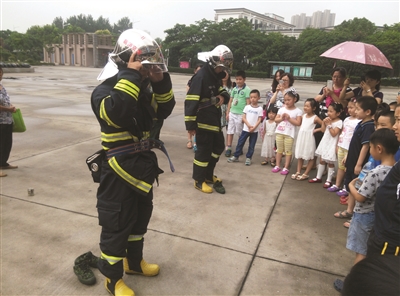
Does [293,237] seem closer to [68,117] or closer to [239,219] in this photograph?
[239,219]

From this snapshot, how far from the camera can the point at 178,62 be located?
52156 mm

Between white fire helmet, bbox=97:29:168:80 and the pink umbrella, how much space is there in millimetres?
3445

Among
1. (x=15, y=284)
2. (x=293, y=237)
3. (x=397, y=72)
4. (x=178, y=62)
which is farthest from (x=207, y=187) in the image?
(x=178, y=62)

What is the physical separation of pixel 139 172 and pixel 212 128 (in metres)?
2.21

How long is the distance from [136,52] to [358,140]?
283cm

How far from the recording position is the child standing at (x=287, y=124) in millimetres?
5129

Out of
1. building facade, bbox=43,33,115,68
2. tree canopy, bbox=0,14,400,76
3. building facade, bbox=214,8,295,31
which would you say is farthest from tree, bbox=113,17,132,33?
tree canopy, bbox=0,14,400,76

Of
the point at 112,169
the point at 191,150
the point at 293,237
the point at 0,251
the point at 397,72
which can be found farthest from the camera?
the point at 397,72

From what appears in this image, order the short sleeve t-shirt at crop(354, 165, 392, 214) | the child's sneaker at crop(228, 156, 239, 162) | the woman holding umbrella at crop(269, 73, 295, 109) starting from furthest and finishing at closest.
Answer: the child's sneaker at crop(228, 156, 239, 162) → the woman holding umbrella at crop(269, 73, 295, 109) → the short sleeve t-shirt at crop(354, 165, 392, 214)

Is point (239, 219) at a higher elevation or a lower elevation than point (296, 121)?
lower

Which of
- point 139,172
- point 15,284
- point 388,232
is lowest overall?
point 15,284

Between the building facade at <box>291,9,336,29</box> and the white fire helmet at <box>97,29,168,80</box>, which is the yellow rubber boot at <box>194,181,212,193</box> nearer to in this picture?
the white fire helmet at <box>97,29,168,80</box>

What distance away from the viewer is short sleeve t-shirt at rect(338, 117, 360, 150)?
422cm

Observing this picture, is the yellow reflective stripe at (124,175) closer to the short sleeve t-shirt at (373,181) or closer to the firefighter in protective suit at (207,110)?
the short sleeve t-shirt at (373,181)
